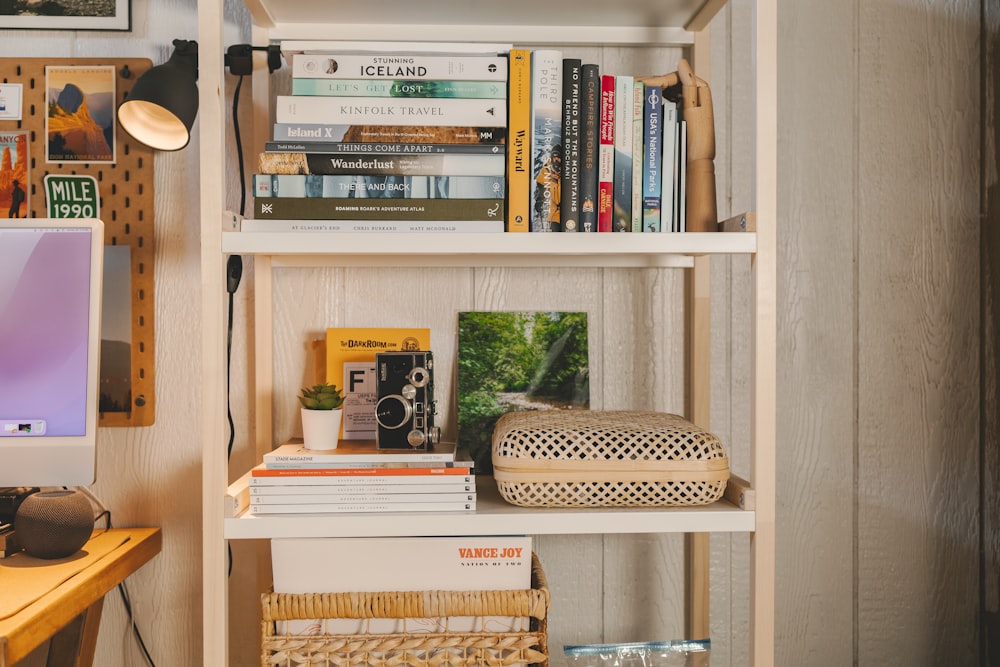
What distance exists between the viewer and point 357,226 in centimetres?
97

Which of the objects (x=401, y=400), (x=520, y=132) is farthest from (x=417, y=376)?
(x=520, y=132)

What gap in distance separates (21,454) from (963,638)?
1.60 meters

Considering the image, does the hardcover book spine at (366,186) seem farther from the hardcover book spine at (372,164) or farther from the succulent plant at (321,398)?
the succulent plant at (321,398)

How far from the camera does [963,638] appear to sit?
1335 mm

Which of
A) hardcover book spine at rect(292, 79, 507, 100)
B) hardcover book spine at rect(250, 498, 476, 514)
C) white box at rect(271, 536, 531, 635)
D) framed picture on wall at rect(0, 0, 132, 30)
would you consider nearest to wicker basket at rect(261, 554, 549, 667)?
white box at rect(271, 536, 531, 635)

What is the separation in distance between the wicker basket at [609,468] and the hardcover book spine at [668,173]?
0.30 metres

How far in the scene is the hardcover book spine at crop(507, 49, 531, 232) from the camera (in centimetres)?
100

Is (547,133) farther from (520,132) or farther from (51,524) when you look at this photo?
(51,524)

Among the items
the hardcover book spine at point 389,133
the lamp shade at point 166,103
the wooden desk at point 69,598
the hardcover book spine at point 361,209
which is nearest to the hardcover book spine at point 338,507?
the wooden desk at point 69,598

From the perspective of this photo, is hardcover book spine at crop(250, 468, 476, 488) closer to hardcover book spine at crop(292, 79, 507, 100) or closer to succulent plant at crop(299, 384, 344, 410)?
succulent plant at crop(299, 384, 344, 410)

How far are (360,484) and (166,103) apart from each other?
646 mm

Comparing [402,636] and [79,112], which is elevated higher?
[79,112]

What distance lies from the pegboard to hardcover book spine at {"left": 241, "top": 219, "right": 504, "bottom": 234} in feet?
1.32

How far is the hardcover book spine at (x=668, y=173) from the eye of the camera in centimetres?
102
